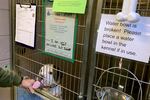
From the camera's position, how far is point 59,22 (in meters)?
1.10

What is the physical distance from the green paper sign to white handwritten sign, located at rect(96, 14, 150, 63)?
0.42ft

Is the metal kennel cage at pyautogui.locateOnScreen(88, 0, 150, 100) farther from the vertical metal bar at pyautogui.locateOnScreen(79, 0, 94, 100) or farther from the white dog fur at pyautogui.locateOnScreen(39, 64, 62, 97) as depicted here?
the white dog fur at pyautogui.locateOnScreen(39, 64, 62, 97)

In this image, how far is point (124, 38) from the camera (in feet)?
2.78

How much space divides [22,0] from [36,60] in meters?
0.43

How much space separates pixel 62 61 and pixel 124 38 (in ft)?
1.61

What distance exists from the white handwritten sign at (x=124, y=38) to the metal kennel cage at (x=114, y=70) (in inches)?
1.7

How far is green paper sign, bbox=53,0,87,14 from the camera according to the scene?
0.97 meters

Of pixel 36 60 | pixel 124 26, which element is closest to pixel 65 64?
pixel 36 60

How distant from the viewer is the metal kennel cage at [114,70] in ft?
2.88

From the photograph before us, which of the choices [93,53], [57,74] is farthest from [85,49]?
[57,74]

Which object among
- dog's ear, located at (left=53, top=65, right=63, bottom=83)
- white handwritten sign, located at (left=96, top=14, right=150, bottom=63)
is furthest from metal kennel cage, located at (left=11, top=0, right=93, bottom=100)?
white handwritten sign, located at (left=96, top=14, right=150, bottom=63)

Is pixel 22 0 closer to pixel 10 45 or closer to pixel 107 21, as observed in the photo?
pixel 10 45

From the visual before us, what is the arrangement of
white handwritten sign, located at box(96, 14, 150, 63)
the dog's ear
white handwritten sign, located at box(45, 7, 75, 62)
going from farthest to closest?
the dog's ear < white handwritten sign, located at box(45, 7, 75, 62) < white handwritten sign, located at box(96, 14, 150, 63)

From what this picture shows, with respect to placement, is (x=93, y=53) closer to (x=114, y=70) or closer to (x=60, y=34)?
(x=114, y=70)
